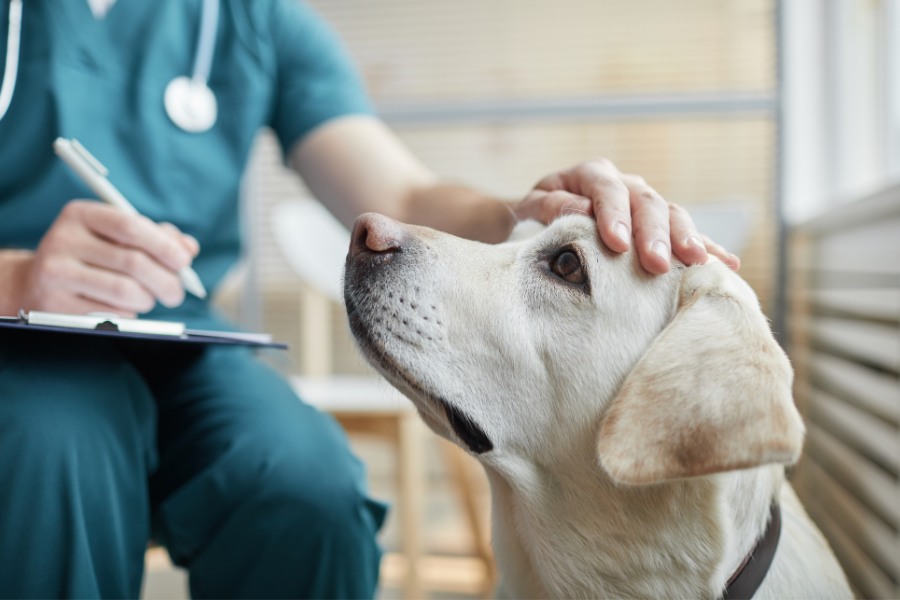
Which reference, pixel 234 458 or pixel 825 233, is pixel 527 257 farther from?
pixel 825 233

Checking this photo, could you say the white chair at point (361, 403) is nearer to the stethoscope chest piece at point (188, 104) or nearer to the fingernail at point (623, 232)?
the stethoscope chest piece at point (188, 104)

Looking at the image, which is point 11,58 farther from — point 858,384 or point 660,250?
point 858,384

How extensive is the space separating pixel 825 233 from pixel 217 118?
1.56 m

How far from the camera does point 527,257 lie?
847 millimetres

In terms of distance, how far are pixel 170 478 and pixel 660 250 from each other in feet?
2.12

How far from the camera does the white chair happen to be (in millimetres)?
1886

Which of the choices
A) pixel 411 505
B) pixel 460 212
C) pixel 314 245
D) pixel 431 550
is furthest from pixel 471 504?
pixel 460 212

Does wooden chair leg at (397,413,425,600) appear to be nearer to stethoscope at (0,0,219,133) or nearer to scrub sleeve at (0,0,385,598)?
scrub sleeve at (0,0,385,598)

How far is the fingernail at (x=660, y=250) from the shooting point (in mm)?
754

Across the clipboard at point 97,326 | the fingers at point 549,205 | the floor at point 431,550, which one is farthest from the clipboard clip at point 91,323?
the floor at point 431,550

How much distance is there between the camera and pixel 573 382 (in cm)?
78

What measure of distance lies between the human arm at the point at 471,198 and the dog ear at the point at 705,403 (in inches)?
3.6

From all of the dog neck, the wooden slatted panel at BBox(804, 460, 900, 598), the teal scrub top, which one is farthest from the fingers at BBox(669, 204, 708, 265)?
the wooden slatted panel at BBox(804, 460, 900, 598)

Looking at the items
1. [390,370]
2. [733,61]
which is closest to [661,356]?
[390,370]
